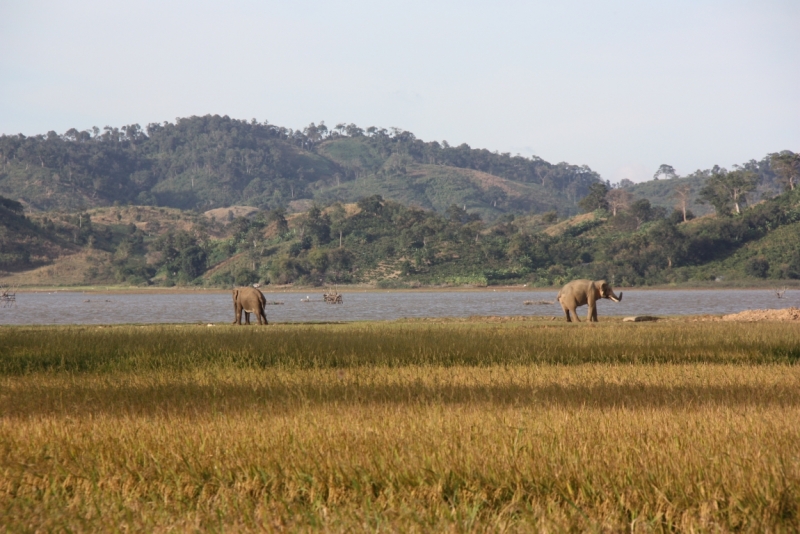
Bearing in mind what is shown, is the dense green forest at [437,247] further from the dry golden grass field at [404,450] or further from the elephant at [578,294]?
the dry golden grass field at [404,450]

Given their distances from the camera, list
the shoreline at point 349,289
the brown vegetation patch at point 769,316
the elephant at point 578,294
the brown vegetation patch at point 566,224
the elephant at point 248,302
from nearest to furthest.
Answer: the brown vegetation patch at point 769,316, the elephant at point 578,294, the elephant at point 248,302, the shoreline at point 349,289, the brown vegetation patch at point 566,224

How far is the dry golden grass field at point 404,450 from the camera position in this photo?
235 inches

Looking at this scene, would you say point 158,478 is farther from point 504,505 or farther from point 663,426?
point 663,426

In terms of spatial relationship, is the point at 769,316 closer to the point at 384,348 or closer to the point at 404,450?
the point at 384,348

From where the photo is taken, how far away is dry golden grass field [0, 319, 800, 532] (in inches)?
235

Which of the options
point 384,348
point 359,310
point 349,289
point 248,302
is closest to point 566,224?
point 349,289

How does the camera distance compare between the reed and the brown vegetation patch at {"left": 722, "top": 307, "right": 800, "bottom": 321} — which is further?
the brown vegetation patch at {"left": 722, "top": 307, "right": 800, "bottom": 321}

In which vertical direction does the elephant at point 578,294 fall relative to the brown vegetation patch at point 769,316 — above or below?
above

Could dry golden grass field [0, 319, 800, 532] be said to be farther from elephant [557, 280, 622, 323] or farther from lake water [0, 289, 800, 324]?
lake water [0, 289, 800, 324]

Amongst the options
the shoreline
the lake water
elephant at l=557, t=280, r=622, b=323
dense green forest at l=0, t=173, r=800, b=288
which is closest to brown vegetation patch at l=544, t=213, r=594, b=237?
dense green forest at l=0, t=173, r=800, b=288

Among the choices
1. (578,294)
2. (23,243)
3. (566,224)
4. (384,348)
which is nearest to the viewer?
(384,348)

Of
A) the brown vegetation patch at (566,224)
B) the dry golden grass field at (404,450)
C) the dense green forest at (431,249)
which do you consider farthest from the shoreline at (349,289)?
the dry golden grass field at (404,450)

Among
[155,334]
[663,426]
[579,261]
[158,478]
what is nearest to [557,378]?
[663,426]

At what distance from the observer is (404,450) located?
7453 millimetres
